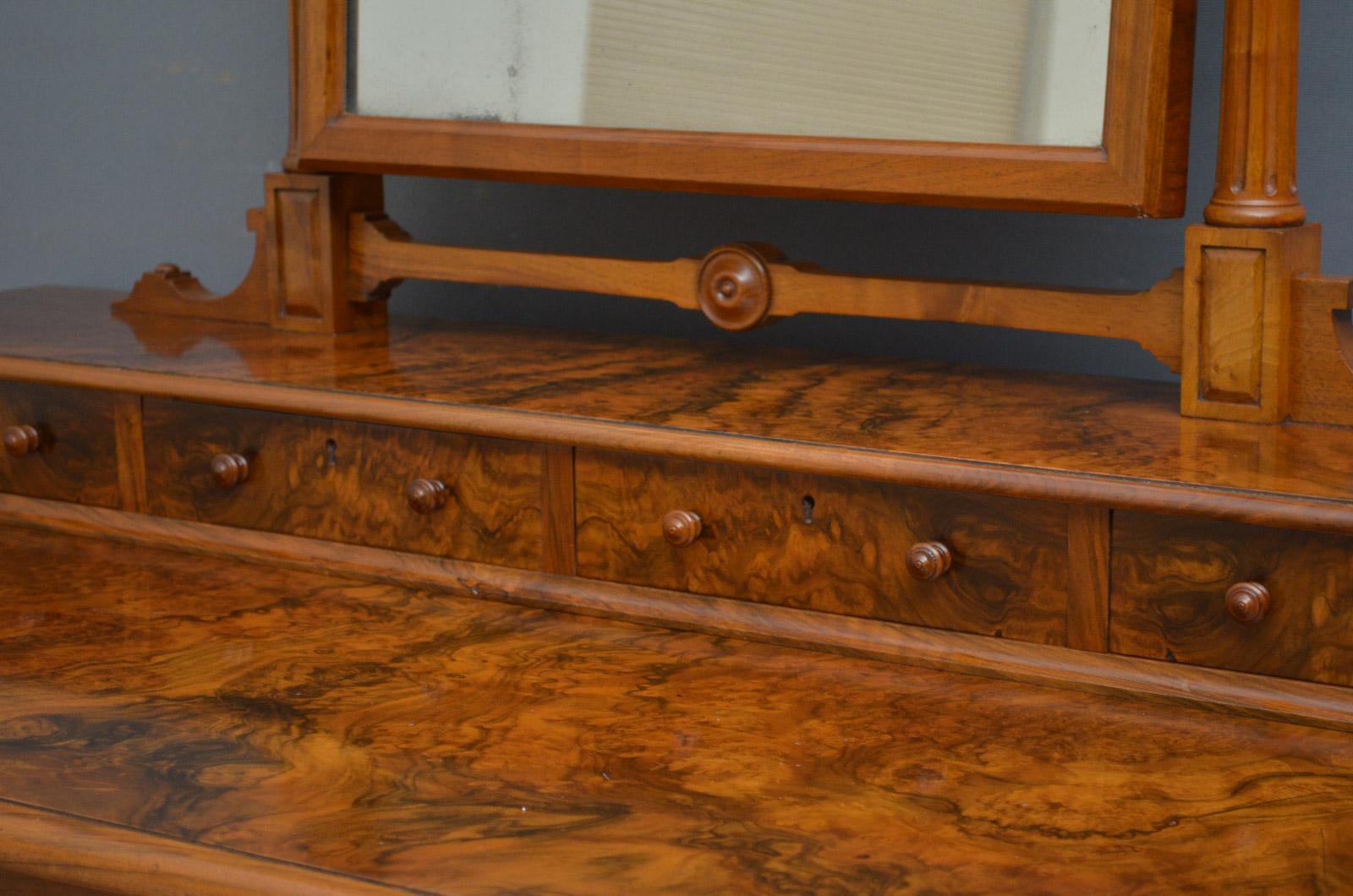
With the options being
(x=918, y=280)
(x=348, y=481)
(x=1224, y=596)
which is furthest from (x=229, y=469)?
(x=1224, y=596)

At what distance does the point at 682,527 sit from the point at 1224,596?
44 cm

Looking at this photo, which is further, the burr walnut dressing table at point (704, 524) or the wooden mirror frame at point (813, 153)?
the wooden mirror frame at point (813, 153)

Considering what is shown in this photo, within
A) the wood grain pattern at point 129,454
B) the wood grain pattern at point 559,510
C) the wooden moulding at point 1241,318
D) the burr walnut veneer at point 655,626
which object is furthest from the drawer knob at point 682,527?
the wood grain pattern at point 129,454

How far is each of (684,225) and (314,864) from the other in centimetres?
108

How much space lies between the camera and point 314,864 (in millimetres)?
906

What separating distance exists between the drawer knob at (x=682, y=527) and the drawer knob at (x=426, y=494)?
0.76 feet

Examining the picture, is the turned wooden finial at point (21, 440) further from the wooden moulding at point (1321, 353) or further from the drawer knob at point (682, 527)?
the wooden moulding at point (1321, 353)

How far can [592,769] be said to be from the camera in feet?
3.39

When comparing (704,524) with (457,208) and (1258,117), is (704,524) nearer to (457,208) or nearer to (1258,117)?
(1258,117)

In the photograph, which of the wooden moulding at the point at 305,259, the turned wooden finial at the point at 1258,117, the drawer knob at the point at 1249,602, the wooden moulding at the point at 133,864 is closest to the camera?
the wooden moulding at the point at 133,864

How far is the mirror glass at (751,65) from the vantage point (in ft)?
4.36

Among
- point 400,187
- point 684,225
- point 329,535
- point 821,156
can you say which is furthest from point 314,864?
point 400,187

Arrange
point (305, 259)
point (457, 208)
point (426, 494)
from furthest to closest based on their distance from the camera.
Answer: point (457, 208) < point (305, 259) < point (426, 494)

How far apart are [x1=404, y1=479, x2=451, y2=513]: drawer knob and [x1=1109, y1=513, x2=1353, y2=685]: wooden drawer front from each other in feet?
1.97
